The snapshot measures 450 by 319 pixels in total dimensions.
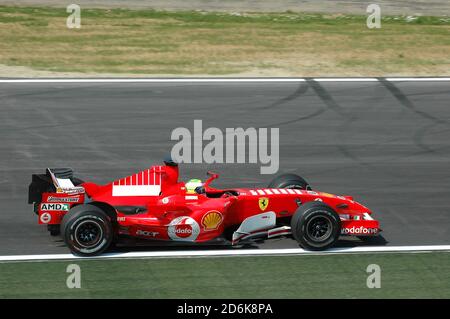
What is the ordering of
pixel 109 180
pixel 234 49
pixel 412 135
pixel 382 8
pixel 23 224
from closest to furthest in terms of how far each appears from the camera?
pixel 23 224 < pixel 109 180 < pixel 412 135 < pixel 234 49 < pixel 382 8

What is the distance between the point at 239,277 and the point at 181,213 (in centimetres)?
138

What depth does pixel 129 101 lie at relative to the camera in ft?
74.2

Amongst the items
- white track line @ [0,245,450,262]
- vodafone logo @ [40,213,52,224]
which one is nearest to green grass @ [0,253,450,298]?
white track line @ [0,245,450,262]

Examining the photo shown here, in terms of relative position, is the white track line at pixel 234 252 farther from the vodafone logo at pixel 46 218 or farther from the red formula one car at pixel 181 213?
the vodafone logo at pixel 46 218

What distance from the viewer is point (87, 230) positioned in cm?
1395

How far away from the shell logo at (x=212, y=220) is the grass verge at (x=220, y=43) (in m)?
11.3

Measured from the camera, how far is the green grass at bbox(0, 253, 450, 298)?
506 inches

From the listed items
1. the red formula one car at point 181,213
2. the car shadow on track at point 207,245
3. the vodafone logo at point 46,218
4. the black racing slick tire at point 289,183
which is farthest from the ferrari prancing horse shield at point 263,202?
the vodafone logo at point 46,218

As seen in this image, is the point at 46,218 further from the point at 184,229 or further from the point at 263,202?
the point at 263,202

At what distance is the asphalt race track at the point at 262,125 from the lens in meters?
16.4

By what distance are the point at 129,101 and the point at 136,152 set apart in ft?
11.5

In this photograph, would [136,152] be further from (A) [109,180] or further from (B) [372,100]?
(B) [372,100]
